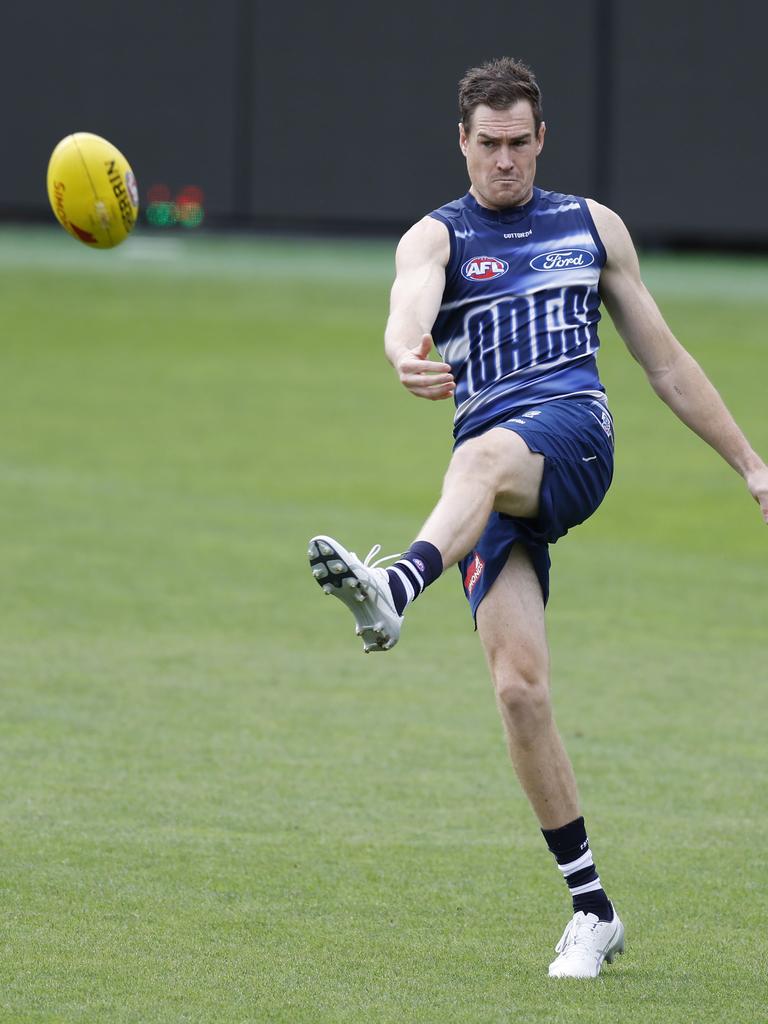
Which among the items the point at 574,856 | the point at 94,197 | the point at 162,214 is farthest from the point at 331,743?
the point at 162,214

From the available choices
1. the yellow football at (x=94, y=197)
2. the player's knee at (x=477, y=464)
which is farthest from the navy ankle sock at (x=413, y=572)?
the yellow football at (x=94, y=197)

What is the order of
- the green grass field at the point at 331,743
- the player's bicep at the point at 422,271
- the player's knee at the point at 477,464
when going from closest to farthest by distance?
the player's knee at the point at 477,464 → the green grass field at the point at 331,743 → the player's bicep at the point at 422,271

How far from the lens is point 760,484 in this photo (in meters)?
5.24

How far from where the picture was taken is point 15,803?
648cm

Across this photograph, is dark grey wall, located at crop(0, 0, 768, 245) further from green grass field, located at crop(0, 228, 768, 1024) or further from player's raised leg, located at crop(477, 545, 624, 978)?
player's raised leg, located at crop(477, 545, 624, 978)

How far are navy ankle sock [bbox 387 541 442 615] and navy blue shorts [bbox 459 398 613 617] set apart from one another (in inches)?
19.6

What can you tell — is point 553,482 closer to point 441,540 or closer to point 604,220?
point 441,540

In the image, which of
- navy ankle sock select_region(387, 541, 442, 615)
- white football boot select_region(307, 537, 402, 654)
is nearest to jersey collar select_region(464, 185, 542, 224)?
navy ankle sock select_region(387, 541, 442, 615)

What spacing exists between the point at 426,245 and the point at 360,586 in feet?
4.34

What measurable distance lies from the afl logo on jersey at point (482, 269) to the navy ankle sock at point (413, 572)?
104 cm

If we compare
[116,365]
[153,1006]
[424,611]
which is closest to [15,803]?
[153,1006]

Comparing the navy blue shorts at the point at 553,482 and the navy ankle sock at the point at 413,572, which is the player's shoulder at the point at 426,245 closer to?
the navy blue shorts at the point at 553,482

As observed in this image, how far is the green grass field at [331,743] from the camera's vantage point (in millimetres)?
4906

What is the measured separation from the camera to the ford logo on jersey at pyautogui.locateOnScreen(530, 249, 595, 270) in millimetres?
5305
